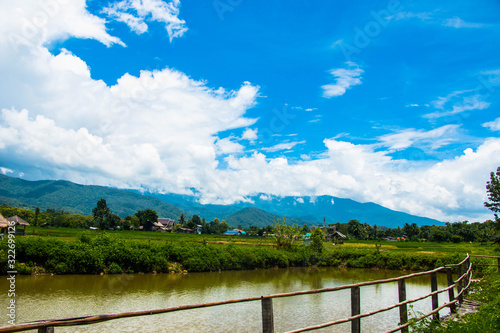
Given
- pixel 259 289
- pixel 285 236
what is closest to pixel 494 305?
pixel 259 289

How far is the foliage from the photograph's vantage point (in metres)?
38.5

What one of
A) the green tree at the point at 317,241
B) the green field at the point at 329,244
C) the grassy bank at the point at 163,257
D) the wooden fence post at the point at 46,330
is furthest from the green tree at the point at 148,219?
the wooden fence post at the point at 46,330

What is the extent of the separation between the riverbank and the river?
1.37m

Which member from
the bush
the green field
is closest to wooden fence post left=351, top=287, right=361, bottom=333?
the bush

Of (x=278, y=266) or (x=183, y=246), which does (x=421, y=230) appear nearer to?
(x=278, y=266)

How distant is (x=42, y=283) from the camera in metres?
17.6

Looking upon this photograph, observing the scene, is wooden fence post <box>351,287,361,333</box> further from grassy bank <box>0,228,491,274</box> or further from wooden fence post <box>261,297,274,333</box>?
grassy bank <box>0,228,491,274</box>

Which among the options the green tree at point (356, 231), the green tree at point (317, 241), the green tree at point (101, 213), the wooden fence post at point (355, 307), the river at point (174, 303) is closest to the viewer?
the wooden fence post at point (355, 307)

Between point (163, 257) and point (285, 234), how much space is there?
685 inches

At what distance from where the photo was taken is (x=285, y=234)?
39.3 metres

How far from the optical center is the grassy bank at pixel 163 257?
21.0m

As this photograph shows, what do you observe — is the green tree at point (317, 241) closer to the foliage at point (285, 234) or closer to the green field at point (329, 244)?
the foliage at point (285, 234)

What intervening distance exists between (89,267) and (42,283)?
4.76m

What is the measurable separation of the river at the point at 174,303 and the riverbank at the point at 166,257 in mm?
1372
